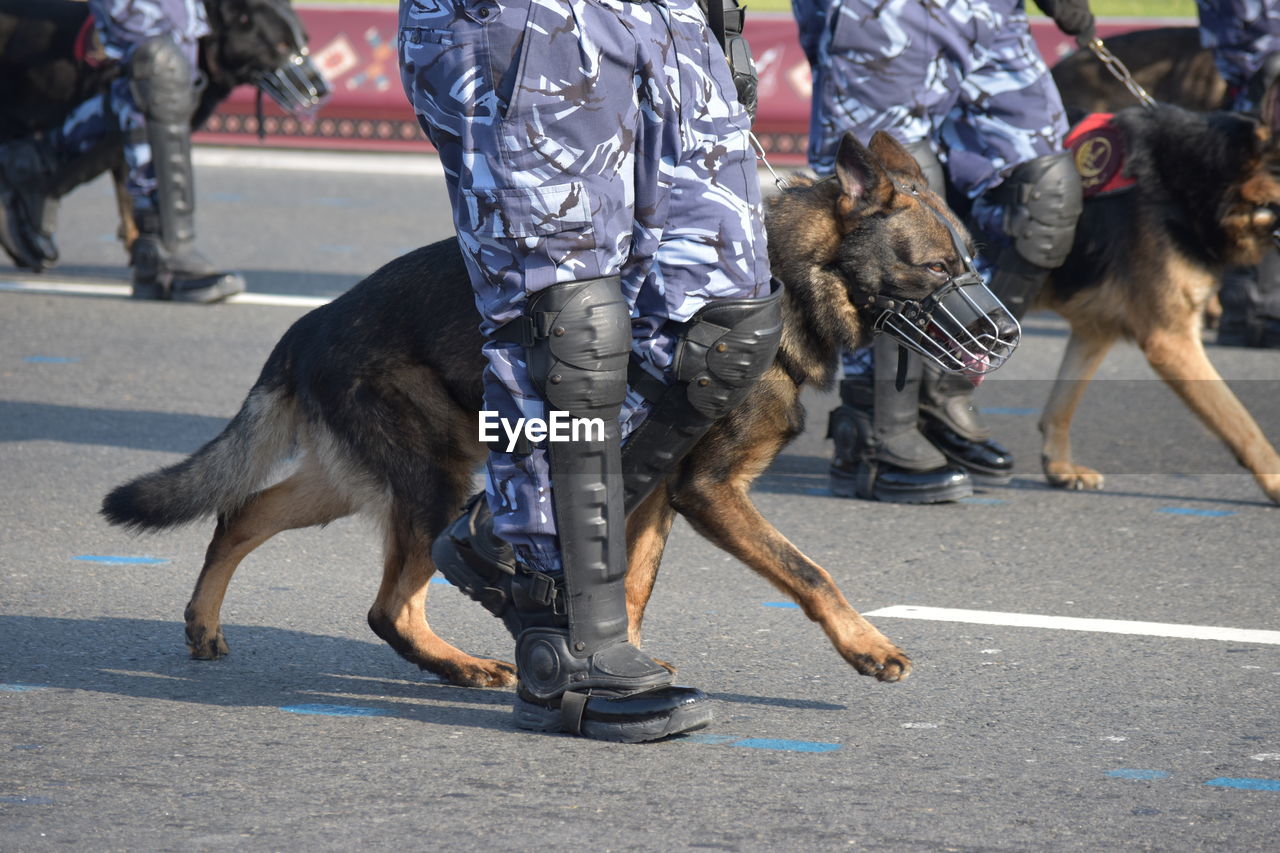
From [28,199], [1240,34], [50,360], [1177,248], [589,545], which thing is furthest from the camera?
[28,199]

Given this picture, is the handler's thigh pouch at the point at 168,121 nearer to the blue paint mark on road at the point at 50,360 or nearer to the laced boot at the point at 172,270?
the laced boot at the point at 172,270

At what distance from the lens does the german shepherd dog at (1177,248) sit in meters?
5.06

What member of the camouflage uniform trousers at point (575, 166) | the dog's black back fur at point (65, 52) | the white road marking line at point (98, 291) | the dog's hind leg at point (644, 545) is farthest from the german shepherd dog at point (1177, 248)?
the dog's black back fur at point (65, 52)

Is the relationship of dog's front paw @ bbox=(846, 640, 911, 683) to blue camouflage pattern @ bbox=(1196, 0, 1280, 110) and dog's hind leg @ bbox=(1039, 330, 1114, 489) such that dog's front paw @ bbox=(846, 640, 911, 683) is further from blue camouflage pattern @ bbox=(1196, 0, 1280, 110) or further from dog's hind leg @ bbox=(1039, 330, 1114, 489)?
blue camouflage pattern @ bbox=(1196, 0, 1280, 110)

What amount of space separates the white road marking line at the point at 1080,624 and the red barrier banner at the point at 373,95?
921 centimetres

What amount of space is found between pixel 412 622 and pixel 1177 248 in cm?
293

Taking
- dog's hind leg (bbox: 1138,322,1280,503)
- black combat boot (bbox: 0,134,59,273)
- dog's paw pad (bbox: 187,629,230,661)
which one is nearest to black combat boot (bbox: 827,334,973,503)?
dog's hind leg (bbox: 1138,322,1280,503)

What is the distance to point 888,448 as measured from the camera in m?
5.01

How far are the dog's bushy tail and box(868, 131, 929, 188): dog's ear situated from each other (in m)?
1.43

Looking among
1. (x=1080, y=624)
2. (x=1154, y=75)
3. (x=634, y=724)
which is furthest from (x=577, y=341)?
(x=1154, y=75)

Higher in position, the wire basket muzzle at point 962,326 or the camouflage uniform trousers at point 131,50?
the wire basket muzzle at point 962,326

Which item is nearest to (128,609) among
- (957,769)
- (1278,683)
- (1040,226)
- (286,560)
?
(286,560)

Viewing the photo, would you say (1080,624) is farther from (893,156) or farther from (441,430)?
(441,430)

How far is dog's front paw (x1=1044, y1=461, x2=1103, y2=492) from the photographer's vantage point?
5.23 meters
